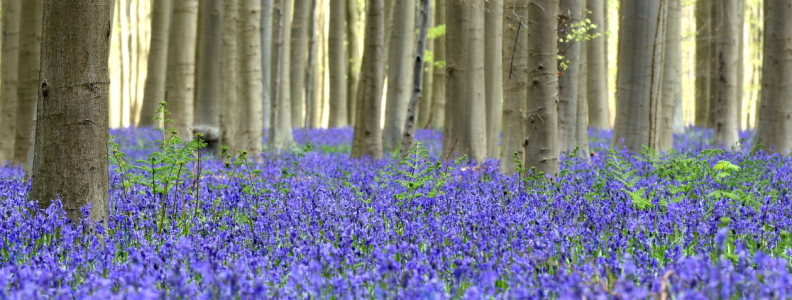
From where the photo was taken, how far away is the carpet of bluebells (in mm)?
3219

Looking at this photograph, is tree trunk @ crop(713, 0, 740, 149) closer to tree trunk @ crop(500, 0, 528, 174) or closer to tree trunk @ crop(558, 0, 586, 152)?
tree trunk @ crop(558, 0, 586, 152)

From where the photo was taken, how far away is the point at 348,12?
25.9 m

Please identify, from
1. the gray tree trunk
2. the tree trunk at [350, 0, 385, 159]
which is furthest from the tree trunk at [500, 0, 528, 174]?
the gray tree trunk

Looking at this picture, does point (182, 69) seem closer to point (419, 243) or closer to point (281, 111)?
point (281, 111)

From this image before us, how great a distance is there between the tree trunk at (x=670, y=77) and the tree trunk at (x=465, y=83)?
390 centimetres

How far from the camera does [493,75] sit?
12.9 m

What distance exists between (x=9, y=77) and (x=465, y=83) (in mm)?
7357

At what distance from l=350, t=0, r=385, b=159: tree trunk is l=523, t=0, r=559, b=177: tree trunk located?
16.7 ft

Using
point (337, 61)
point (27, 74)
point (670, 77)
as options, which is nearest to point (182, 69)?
point (27, 74)

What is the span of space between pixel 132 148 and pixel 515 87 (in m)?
9.05

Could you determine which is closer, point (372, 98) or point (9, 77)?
point (9, 77)

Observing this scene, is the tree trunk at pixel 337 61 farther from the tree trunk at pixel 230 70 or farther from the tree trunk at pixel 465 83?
the tree trunk at pixel 465 83

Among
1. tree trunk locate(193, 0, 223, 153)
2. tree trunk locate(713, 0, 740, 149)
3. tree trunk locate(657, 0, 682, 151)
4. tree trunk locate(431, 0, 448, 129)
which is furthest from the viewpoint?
tree trunk locate(431, 0, 448, 129)

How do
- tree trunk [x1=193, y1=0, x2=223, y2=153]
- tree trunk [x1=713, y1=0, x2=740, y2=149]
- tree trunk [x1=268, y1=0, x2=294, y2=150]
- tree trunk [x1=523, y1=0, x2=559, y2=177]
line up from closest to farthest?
tree trunk [x1=523, y1=0, x2=559, y2=177] < tree trunk [x1=193, y1=0, x2=223, y2=153] < tree trunk [x1=713, y1=0, x2=740, y2=149] < tree trunk [x1=268, y1=0, x2=294, y2=150]
